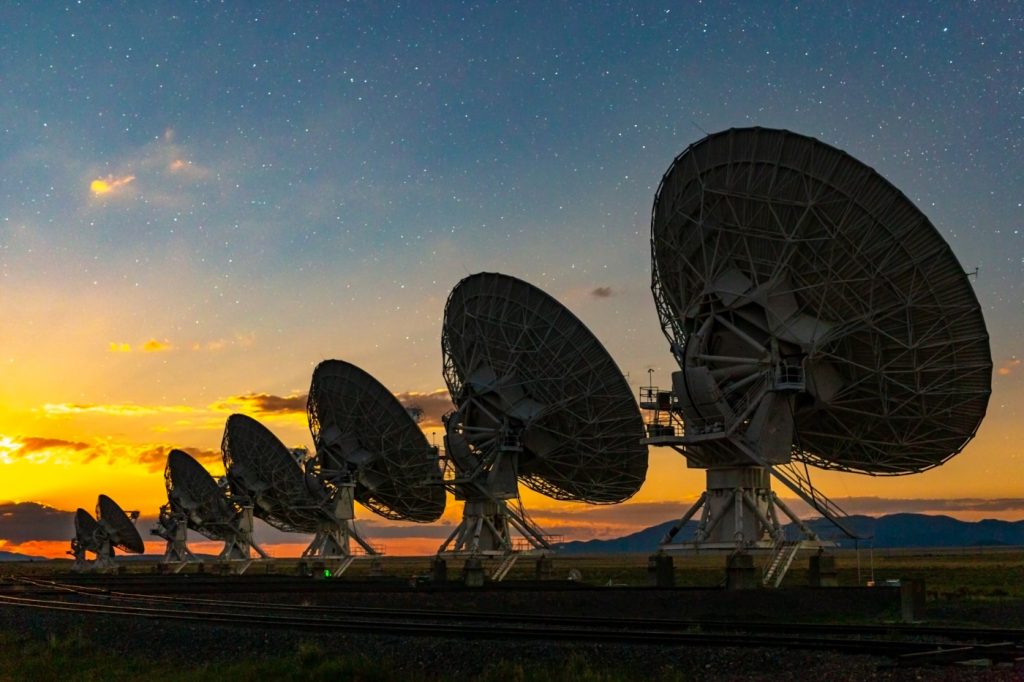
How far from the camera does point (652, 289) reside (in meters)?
41.5

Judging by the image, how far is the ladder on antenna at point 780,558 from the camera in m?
36.6

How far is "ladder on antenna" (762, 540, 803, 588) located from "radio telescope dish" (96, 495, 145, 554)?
307 feet

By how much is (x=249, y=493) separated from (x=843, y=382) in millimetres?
57582

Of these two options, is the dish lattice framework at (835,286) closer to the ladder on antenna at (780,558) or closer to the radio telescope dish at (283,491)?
the ladder on antenna at (780,558)

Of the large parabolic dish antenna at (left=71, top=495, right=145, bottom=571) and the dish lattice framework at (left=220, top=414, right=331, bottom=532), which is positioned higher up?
the dish lattice framework at (left=220, top=414, right=331, bottom=532)

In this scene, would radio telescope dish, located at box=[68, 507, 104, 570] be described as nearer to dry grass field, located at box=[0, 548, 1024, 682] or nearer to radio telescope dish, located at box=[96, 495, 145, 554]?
radio telescope dish, located at box=[96, 495, 145, 554]

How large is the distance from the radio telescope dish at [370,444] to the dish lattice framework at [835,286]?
24240 millimetres

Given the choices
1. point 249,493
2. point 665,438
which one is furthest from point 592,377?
point 249,493

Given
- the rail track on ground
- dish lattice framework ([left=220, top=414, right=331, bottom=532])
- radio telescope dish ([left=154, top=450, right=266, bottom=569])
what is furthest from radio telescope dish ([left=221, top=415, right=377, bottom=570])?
the rail track on ground

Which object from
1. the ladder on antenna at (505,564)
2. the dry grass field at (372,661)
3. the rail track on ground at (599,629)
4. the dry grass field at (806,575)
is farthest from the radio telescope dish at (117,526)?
the dry grass field at (372,661)

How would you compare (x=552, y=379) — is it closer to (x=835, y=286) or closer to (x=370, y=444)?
(x=835, y=286)

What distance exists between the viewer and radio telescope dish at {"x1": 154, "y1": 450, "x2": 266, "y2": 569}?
8650 cm

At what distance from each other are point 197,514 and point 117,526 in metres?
29.1

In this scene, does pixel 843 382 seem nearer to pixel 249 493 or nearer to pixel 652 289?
pixel 652 289
